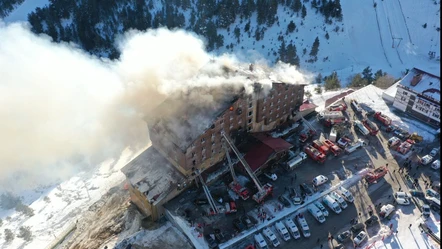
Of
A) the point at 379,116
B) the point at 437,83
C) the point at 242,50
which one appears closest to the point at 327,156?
the point at 379,116

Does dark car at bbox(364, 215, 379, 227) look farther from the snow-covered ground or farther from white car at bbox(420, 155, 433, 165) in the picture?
the snow-covered ground

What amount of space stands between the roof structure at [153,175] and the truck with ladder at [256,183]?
A: 7.84m

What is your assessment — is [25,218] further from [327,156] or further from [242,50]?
[242,50]

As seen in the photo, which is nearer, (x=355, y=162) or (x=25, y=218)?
(x=355, y=162)

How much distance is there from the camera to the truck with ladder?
48.4m

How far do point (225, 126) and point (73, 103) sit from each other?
4008 centimetres

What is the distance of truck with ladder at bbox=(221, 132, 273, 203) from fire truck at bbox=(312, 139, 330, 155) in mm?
10241

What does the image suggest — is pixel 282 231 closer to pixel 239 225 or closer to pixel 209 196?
pixel 239 225

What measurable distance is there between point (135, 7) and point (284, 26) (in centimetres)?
4848

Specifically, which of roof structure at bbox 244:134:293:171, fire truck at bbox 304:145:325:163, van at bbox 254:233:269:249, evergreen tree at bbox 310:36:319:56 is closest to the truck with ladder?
roof structure at bbox 244:134:293:171

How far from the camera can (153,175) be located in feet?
168

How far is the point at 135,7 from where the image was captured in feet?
404

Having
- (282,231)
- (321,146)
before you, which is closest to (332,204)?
(282,231)

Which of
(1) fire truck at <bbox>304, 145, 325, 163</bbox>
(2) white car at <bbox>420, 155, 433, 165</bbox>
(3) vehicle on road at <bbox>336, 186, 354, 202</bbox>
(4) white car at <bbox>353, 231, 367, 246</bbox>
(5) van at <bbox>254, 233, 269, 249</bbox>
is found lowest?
(2) white car at <bbox>420, 155, 433, 165</bbox>
